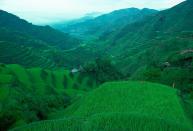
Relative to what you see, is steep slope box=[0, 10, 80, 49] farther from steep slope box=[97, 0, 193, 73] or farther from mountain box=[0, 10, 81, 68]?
steep slope box=[97, 0, 193, 73]

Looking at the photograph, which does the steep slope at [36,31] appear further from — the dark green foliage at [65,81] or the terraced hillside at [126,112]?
the terraced hillside at [126,112]

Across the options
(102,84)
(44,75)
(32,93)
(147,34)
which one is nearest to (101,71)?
(44,75)

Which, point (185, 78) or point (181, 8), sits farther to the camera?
point (181, 8)

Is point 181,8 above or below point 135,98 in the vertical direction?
above

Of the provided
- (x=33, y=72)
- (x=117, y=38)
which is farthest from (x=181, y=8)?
(x=33, y=72)

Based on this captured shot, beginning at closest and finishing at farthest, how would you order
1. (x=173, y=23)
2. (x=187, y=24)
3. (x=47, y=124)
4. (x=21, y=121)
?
(x=47, y=124) → (x=21, y=121) → (x=187, y=24) → (x=173, y=23)

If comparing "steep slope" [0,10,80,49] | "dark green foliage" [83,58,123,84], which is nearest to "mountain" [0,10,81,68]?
"steep slope" [0,10,80,49]

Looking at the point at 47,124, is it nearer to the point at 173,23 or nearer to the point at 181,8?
the point at 173,23

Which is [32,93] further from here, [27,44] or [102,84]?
[27,44]

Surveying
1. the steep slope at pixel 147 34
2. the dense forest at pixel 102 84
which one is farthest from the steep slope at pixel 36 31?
the steep slope at pixel 147 34
